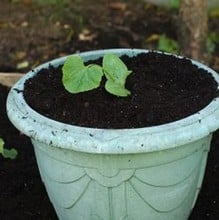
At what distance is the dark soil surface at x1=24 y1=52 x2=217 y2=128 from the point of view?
208cm

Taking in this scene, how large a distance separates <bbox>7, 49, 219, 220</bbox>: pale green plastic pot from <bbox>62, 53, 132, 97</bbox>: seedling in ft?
0.53

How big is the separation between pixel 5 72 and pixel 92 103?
1.82 metres

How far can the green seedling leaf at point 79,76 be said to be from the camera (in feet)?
6.98

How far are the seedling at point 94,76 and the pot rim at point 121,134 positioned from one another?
0.52 feet

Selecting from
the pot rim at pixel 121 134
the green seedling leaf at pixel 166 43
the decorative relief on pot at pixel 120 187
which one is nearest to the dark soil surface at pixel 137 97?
the pot rim at pixel 121 134

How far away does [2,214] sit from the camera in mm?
2645

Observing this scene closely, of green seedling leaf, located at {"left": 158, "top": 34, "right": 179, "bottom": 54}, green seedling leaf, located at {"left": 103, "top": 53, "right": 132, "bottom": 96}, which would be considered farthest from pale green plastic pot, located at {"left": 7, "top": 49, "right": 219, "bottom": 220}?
green seedling leaf, located at {"left": 158, "top": 34, "right": 179, "bottom": 54}

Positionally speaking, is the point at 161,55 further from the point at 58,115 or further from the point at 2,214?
the point at 2,214

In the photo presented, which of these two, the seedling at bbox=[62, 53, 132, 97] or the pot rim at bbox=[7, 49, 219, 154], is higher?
the seedling at bbox=[62, 53, 132, 97]

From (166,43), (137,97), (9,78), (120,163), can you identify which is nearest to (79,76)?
(137,97)

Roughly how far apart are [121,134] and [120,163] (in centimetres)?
12

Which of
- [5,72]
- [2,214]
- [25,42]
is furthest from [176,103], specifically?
[25,42]

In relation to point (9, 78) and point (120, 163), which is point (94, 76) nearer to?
point (120, 163)

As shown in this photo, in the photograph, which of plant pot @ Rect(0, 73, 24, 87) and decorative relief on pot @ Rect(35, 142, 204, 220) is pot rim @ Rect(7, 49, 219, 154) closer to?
decorative relief on pot @ Rect(35, 142, 204, 220)
